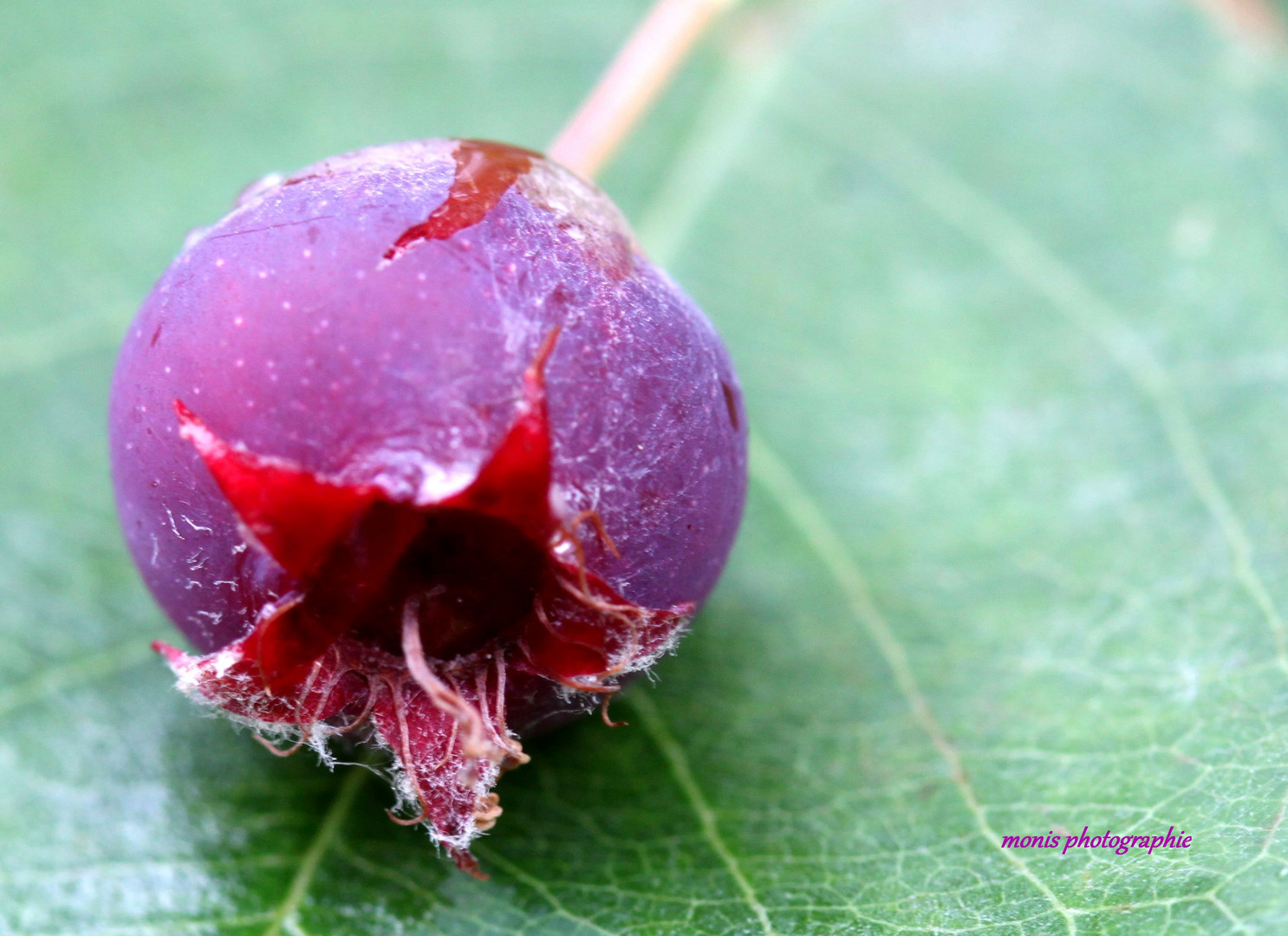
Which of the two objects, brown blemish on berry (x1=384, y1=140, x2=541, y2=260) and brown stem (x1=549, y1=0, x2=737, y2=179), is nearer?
brown blemish on berry (x1=384, y1=140, x2=541, y2=260)

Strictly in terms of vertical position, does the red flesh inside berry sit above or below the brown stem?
below

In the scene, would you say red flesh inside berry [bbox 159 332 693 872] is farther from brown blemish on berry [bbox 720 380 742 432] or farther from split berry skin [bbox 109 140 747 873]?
brown blemish on berry [bbox 720 380 742 432]

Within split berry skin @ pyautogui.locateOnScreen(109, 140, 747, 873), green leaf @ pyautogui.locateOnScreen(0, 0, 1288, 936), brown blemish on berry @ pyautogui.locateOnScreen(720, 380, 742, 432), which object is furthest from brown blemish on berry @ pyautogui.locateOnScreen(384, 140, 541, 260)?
green leaf @ pyautogui.locateOnScreen(0, 0, 1288, 936)

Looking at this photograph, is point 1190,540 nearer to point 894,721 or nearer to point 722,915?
point 894,721

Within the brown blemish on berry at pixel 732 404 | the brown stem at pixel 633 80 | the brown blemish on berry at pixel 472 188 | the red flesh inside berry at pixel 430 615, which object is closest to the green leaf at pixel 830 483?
the brown stem at pixel 633 80

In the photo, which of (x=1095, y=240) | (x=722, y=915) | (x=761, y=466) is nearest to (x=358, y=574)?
(x=722, y=915)

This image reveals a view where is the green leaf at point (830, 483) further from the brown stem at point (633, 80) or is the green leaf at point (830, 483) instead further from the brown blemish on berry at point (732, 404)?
the brown blemish on berry at point (732, 404)

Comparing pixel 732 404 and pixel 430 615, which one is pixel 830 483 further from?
pixel 430 615

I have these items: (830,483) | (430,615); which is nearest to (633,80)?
(830,483)
